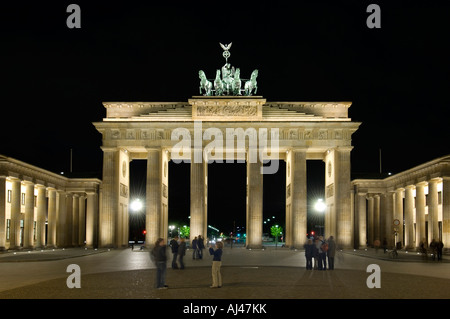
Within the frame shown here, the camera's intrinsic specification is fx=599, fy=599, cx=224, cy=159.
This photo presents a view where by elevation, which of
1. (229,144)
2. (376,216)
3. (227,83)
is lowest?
(376,216)

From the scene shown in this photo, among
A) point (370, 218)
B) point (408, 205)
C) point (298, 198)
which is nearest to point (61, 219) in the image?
point (298, 198)

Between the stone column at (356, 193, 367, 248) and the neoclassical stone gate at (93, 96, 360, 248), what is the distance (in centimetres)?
482

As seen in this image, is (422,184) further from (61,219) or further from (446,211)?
(61,219)

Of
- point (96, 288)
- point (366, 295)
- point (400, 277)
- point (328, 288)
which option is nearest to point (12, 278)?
point (96, 288)

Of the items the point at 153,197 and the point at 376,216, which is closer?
the point at 153,197

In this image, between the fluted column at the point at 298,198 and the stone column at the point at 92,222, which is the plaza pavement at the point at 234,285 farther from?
the stone column at the point at 92,222

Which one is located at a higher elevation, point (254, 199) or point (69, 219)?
point (254, 199)

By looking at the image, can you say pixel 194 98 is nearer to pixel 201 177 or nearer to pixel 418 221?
pixel 201 177

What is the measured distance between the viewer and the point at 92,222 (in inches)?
2862

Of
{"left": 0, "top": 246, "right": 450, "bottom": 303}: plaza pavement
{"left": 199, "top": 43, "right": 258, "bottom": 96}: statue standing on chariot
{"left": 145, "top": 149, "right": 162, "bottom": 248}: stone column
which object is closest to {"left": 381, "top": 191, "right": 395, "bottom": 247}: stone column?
{"left": 199, "top": 43, "right": 258, "bottom": 96}: statue standing on chariot

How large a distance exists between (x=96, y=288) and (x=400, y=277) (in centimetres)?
1394

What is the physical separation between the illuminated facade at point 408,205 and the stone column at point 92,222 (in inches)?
1240

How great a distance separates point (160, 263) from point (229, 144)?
147ft

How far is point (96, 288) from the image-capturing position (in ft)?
74.5
